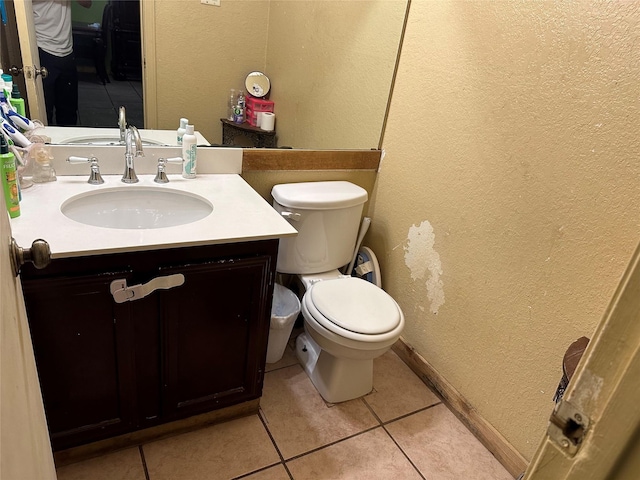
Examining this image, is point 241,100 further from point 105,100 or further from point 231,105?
point 105,100

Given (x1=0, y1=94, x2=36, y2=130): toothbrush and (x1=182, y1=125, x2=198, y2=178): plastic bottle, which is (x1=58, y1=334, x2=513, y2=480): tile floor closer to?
(x1=182, y1=125, x2=198, y2=178): plastic bottle

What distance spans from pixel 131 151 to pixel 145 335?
0.63 meters

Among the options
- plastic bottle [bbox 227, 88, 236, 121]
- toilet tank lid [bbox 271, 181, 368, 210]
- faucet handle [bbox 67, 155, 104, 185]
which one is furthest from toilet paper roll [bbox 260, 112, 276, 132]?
faucet handle [bbox 67, 155, 104, 185]

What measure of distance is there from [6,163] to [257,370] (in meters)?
0.96

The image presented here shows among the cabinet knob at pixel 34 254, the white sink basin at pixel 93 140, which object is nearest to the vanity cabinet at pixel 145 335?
the cabinet knob at pixel 34 254

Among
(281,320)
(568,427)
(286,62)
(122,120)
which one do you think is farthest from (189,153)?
(568,427)

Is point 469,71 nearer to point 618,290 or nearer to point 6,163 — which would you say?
point 618,290

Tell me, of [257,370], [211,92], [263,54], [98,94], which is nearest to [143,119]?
[98,94]

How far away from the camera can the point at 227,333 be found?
1.37 m

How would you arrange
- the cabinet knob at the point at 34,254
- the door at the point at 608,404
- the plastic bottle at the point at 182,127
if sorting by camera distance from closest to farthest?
the door at the point at 608,404 < the cabinet knob at the point at 34,254 < the plastic bottle at the point at 182,127

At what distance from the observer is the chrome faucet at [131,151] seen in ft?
4.69

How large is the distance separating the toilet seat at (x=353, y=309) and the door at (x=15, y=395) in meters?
0.92

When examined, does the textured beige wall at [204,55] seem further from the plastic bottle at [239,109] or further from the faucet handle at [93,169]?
the faucet handle at [93,169]

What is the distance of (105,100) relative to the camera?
4.79ft
